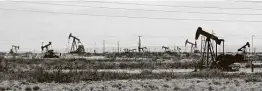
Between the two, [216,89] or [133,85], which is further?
[133,85]

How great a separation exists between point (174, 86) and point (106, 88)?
268cm

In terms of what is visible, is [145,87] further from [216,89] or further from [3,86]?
[3,86]

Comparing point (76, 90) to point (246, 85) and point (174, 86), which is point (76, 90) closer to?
point (174, 86)

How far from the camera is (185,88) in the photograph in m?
16.2

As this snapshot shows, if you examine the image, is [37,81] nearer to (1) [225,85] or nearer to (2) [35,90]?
(2) [35,90]

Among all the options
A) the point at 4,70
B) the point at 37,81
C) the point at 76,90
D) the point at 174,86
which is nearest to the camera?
the point at 76,90

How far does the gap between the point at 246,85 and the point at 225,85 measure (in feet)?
2.71

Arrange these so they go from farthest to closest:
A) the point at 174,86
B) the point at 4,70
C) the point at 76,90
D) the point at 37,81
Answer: the point at 4,70, the point at 37,81, the point at 174,86, the point at 76,90

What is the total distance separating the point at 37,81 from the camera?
1872 centimetres

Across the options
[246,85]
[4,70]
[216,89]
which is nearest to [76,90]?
[216,89]

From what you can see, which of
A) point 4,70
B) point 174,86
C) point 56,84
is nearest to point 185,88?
point 174,86

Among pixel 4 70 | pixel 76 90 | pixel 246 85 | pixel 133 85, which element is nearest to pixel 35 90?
pixel 76 90

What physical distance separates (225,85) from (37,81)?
7.87 meters

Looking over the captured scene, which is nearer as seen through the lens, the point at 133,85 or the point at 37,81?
the point at 133,85
